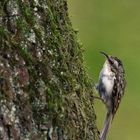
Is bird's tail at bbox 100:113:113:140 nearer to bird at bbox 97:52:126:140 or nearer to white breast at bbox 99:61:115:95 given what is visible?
bird at bbox 97:52:126:140

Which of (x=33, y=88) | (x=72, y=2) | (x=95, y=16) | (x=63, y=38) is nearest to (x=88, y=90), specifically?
(x=63, y=38)

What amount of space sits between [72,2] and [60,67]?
4.93 meters

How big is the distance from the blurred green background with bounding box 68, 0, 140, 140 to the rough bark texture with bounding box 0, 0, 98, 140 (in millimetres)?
4167

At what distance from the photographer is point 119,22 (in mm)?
10141

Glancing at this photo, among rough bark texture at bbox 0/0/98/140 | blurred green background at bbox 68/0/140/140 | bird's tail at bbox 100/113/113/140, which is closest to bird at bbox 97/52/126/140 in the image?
bird's tail at bbox 100/113/113/140

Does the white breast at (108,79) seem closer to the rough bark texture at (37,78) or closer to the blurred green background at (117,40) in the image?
the blurred green background at (117,40)

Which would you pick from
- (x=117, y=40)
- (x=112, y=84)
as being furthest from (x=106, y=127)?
(x=117, y=40)

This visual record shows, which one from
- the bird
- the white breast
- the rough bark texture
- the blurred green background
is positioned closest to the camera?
the rough bark texture

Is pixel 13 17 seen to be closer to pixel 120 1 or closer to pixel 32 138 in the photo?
pixel 32 138

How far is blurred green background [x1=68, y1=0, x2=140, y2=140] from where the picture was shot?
357 inches

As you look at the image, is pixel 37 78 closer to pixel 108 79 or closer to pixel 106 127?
pixel 106 127

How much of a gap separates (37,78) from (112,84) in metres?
2.89

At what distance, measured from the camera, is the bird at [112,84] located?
Answer: 6.86 m

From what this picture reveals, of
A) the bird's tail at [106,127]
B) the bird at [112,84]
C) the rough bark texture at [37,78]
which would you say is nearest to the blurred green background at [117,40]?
the bird at [112,84]
